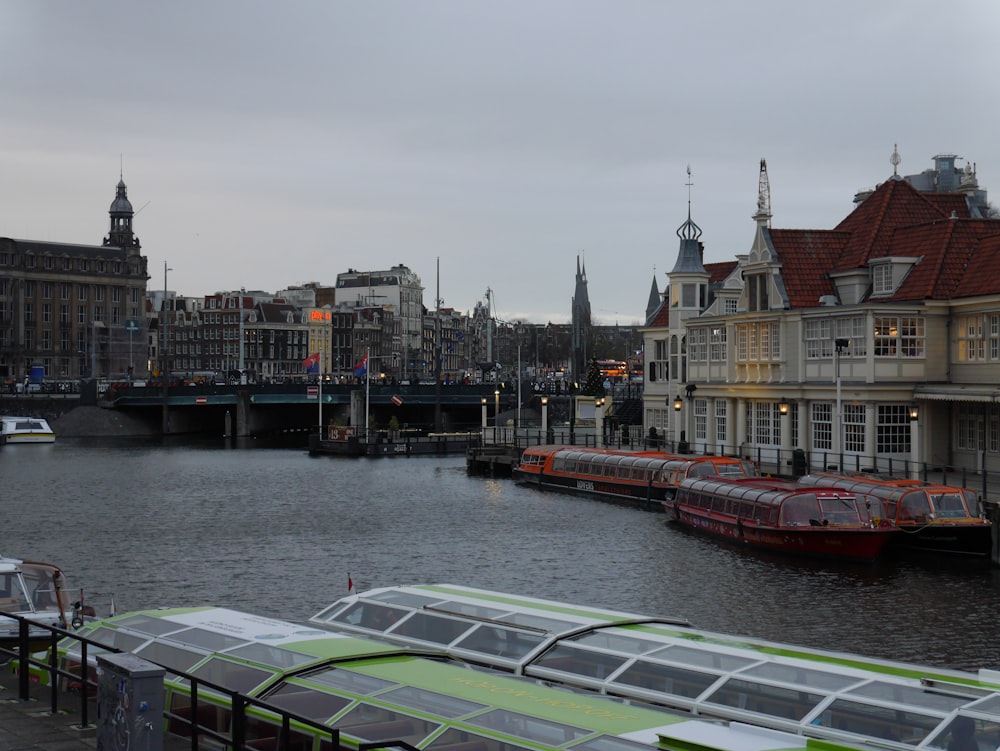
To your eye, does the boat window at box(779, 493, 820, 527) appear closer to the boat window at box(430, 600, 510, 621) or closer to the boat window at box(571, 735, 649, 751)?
→ the boat window at box(430, 600, 510, 621)

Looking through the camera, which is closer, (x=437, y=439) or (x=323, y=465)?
(x=323, y=465)

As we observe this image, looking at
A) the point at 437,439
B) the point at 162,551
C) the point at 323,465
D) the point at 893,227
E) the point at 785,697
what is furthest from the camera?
the point at 437,439

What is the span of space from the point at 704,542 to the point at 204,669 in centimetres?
3535

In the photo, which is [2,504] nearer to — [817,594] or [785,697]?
[817,594]

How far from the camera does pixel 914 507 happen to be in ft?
151

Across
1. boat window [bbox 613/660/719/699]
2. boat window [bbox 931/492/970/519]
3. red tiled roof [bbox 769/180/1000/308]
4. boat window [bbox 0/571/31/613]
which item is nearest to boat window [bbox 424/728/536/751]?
boat window [bbox 613/660/719/699]

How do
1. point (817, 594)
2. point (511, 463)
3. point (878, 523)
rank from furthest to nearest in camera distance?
point (511, 463) < point (878, 523) < point (817, 594)

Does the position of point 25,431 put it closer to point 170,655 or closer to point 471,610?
point 471,610

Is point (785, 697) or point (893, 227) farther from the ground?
point (893, 227)

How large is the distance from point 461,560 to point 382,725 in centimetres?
3274

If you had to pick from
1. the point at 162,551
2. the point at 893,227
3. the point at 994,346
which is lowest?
the point at 162,551

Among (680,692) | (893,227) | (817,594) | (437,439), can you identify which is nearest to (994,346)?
(893,227)

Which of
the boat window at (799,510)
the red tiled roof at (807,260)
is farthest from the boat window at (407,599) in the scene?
the red tiled roof at (807,260)

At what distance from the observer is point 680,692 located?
19.9 m
